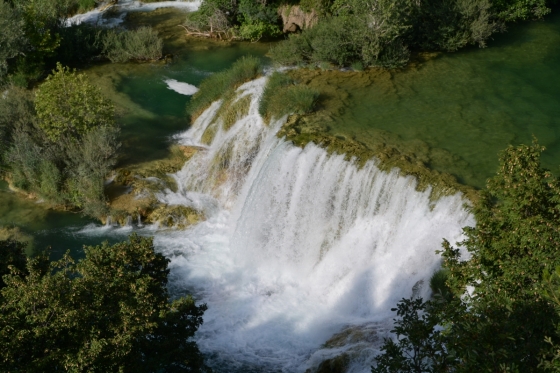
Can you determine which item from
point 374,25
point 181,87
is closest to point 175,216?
point 181,87

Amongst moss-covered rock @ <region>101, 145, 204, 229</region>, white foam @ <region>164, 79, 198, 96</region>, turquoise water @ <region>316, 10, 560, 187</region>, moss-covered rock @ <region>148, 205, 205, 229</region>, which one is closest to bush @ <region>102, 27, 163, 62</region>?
white foam @ <region>164, 79, 198, 96</region>

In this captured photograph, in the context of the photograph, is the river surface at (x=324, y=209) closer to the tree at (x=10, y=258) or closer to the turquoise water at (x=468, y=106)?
the turquoise water at (x=468, y=106)

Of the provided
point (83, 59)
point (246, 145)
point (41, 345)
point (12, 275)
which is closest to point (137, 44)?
point (83, 59)

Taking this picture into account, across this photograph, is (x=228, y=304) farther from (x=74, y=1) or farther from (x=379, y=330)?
(x=74, y=1)

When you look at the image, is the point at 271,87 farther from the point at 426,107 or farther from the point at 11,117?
the point at 11,117

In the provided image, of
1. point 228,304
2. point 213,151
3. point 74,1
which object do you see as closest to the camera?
point 228,304

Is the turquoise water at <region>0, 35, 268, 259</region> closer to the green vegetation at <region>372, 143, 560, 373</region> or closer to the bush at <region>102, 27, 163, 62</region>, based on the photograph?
the bush at <region>102, 27, 163, 62</region>
